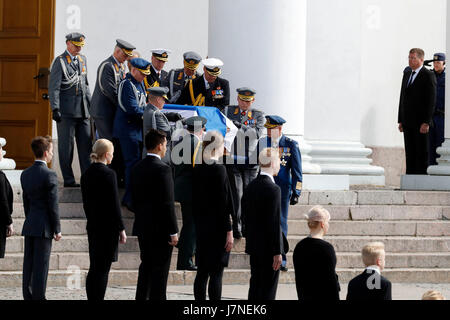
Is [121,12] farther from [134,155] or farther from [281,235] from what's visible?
[281,235]

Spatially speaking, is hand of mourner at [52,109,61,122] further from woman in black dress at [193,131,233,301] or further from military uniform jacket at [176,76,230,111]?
woman in black dress at [193,131,233,301]

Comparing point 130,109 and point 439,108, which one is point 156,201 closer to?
point 130,109

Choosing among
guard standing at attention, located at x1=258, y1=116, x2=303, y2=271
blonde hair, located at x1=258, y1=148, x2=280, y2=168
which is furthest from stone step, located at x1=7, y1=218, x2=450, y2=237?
blonde hair, located at x1=258, y1=148, x2=280, y2=168

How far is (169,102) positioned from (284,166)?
174 cm

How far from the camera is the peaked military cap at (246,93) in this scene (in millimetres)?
12531

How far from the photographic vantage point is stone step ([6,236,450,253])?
11.7 metres

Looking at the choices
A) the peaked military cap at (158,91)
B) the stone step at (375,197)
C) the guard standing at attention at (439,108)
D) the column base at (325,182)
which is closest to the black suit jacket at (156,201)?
the peaked military cap at (158,91)

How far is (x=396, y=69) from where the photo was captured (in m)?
18.1

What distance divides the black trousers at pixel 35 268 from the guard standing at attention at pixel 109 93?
2944mm

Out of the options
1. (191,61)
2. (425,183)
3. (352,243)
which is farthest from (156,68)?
(425,183)

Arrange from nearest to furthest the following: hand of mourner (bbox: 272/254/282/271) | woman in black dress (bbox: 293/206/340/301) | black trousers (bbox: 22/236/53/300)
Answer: woman in black dress (bbox: 293/206/340/301), hand of mourner (bbox: 272/254/282/271), black trousers (bbox: 22/236/53/300)

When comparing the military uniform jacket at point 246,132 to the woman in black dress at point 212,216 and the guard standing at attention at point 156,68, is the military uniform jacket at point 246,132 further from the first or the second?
the woman in black dress at point 212,216

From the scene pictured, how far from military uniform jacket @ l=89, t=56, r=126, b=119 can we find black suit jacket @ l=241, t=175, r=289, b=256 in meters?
3.78

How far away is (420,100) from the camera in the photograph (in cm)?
1530
